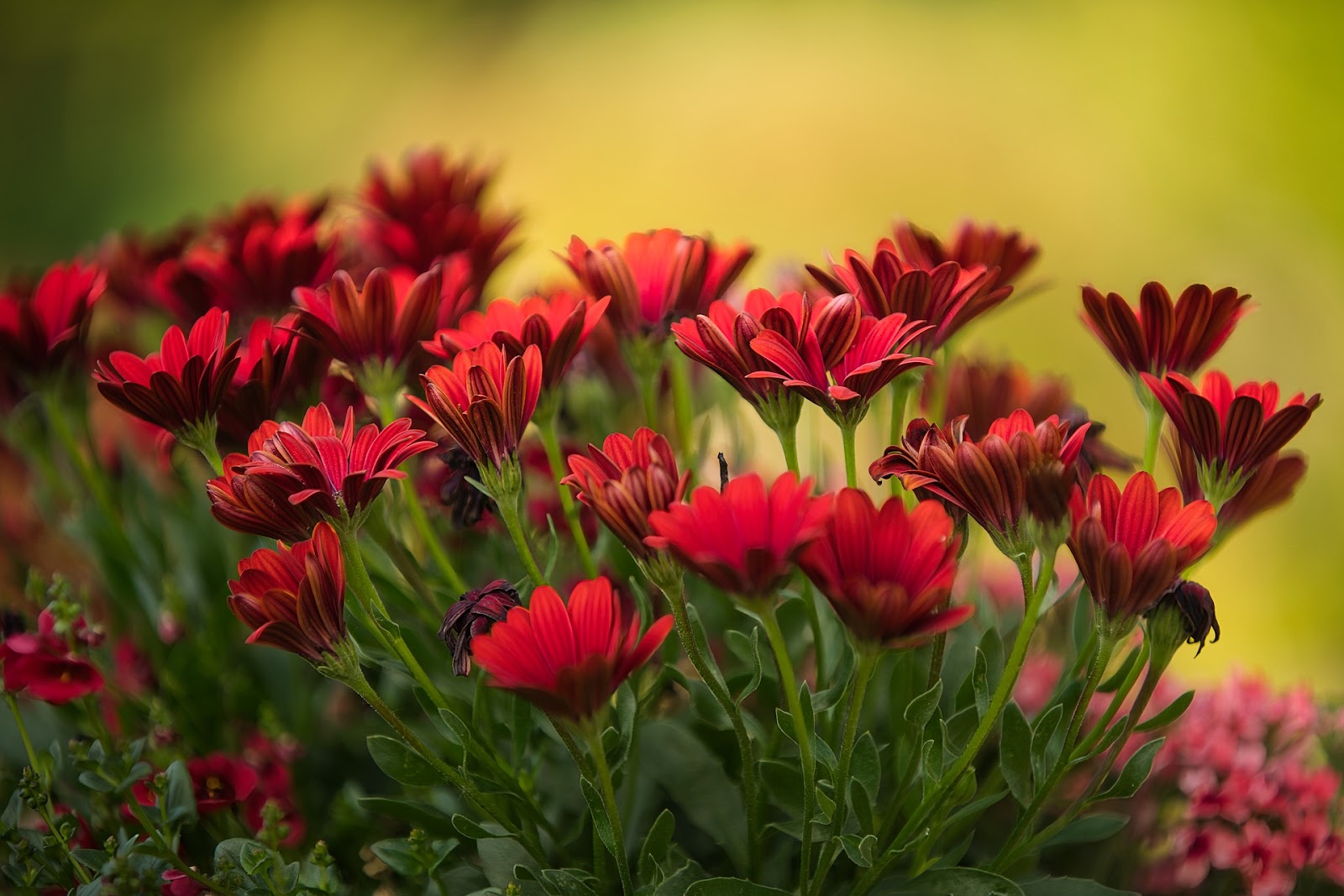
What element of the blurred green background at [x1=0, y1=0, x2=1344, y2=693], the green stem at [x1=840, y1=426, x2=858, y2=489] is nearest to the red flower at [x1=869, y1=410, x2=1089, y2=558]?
the green stem at [x1=840, y1=426, x2=858, y2=489]

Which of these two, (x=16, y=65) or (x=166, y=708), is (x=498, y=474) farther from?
(x=16, y=65)

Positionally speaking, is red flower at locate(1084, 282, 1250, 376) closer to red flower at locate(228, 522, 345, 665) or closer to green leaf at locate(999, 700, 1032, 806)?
green leaf at locate(999, 700, 1032, 806)

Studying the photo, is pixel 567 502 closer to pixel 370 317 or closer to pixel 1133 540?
pixel 370 317

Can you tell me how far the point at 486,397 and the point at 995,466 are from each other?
0.17 meters

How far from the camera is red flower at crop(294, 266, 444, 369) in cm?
43

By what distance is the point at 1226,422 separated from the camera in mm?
387

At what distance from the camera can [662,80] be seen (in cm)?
211

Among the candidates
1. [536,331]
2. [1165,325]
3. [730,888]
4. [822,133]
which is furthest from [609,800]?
[822,133]

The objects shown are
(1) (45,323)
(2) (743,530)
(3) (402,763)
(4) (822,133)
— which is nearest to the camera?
(2) (743,530)

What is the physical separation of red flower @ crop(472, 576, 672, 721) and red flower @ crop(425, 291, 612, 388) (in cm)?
9

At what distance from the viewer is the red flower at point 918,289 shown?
40 centimetres

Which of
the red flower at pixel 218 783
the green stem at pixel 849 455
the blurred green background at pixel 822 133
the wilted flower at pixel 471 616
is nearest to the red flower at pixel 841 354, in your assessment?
the green stem at pixel 849 455

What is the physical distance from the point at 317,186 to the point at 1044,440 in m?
1.97

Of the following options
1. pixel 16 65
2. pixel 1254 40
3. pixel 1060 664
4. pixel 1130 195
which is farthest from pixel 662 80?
pixel 1060 664
